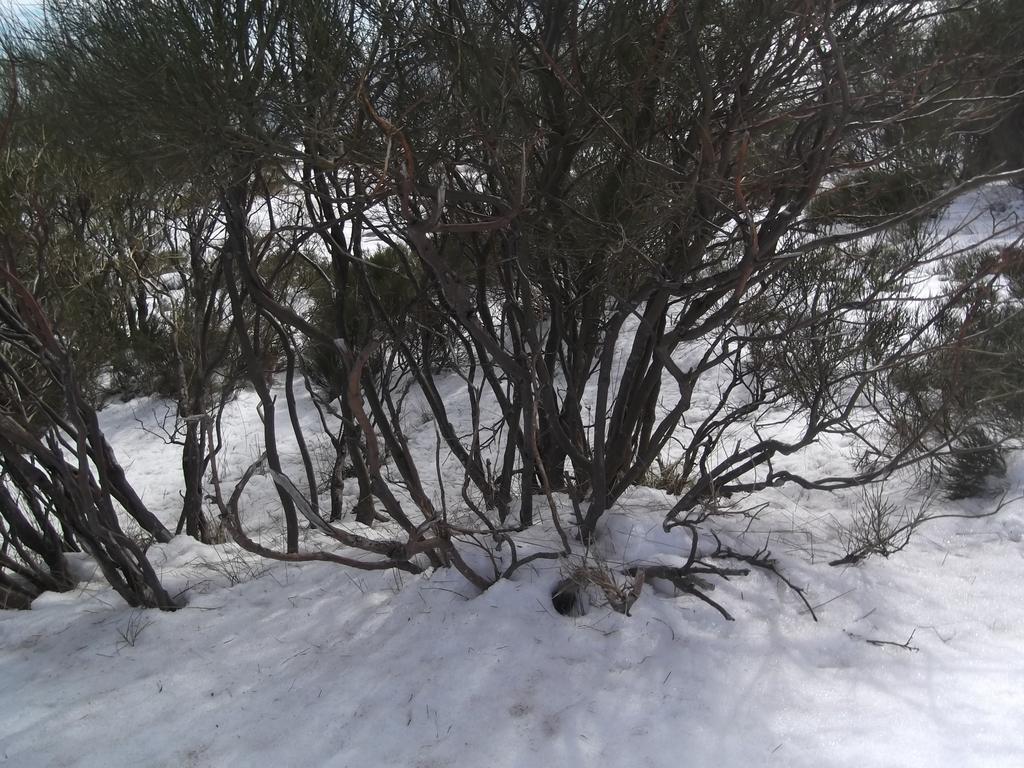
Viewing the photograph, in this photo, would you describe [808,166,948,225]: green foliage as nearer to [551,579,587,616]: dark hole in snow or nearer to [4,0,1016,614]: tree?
[4,0,1016,614]: tree

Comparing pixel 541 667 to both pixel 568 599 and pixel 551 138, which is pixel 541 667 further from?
pixel 551 138

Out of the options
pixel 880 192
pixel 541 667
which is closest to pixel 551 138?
pixel 880 192

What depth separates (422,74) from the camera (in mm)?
2760

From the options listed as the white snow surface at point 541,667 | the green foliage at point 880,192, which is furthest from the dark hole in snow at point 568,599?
the green foliage at point 880,192

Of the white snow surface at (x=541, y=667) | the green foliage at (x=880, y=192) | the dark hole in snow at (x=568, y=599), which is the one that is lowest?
the white snow surface at (x=541, y=667)

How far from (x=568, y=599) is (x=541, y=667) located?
370 mm

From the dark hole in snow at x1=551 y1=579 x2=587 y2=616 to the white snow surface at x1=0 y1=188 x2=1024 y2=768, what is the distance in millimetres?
51

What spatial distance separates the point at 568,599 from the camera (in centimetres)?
264

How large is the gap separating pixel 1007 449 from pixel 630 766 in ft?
9.26

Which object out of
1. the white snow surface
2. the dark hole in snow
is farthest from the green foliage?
the dark hole in snow

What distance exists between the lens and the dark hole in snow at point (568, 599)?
2.57 metres

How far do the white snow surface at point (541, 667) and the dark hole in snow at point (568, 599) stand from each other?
0.05 metres

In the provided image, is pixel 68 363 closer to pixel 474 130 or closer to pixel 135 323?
pixel 474 130

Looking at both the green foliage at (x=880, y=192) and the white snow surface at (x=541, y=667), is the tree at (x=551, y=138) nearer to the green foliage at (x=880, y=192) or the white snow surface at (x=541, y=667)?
the green foliage at (x=880, y=192)
